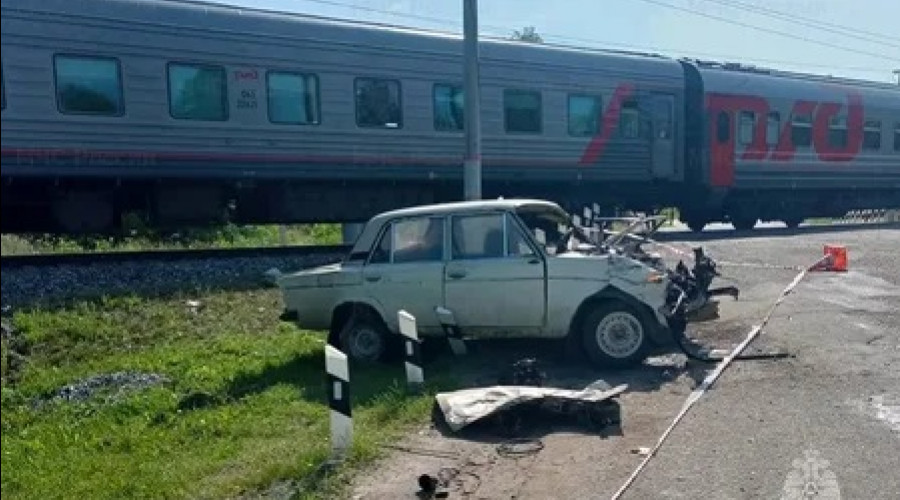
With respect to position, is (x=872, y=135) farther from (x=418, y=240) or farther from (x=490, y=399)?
(x=490, y=399)

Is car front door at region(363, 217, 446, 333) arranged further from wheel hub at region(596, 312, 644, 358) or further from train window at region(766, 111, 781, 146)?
train window at region(766, 111, 781, 146)

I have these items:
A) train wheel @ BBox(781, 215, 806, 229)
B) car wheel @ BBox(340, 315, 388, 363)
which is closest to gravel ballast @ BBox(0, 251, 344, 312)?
car wheel @ BBox(340, 315, 388, 363)

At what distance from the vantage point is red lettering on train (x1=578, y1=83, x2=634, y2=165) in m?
16.0

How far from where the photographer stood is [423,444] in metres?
5.50

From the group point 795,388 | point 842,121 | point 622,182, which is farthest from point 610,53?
point 795,388

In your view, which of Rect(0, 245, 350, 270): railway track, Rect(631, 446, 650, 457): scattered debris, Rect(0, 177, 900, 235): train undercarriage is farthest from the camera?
Rect(0, 177, 900, 235): train undercarriage

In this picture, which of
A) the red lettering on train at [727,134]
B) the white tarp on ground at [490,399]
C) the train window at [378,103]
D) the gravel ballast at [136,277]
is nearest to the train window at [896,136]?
the red lettering on train at [727,134]

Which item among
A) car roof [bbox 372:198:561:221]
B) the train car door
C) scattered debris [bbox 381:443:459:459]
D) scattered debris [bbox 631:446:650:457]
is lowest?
scattered debris [bbox 381:443:459:459]

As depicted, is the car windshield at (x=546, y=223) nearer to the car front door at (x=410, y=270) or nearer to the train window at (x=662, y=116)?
the car front door at (x=410, y=270)

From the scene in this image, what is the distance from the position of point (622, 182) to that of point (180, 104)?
9204 millimetres

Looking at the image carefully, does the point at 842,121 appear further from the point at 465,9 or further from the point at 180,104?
the point at 180,104

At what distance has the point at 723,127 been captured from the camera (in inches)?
703

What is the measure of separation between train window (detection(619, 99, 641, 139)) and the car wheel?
10104mm

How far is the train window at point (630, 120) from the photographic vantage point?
16.4 meters
